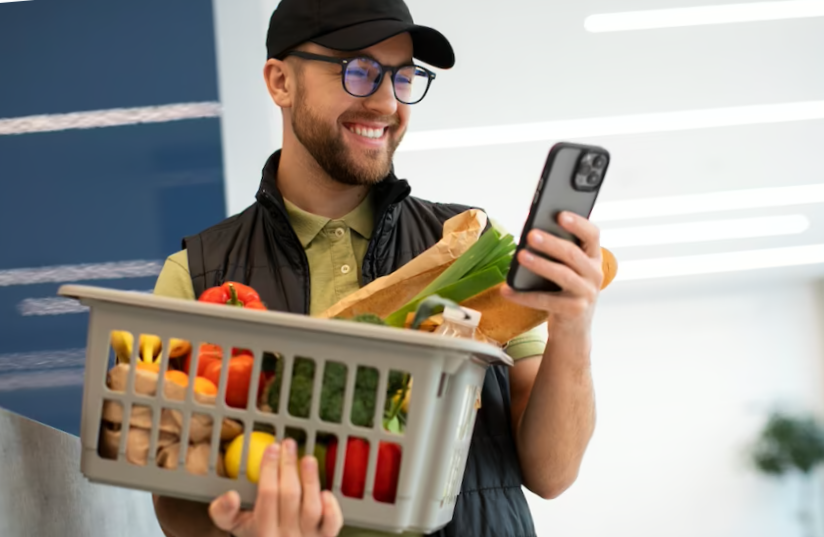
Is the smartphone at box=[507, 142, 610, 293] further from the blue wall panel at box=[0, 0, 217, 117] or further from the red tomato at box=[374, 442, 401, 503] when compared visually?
the blue wall panel at box=[0, 0, 217, 117]

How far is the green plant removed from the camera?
22.7ft

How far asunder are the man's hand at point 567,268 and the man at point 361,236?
2.5 inches

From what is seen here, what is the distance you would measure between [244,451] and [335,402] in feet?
0.36

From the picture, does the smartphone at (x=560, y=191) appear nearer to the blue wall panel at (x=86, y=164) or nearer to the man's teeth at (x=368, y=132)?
the man's teeth at (x=368, y=132)

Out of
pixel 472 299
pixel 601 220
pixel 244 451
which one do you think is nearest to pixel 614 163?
pixel 601 220

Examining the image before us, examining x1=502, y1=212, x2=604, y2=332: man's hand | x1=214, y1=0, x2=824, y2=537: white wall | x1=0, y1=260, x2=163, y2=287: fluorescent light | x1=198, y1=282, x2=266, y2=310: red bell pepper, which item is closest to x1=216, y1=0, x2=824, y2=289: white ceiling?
x1=214, y1=0, x2=824, y2=537: white wall

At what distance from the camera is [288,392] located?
1.03 meters

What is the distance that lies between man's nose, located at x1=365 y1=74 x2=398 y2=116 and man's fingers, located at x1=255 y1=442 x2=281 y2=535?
71 cm

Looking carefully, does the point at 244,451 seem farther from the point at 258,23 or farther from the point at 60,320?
the point at 258,23

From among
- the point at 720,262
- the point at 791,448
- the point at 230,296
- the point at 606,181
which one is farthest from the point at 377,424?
the point at 791,448

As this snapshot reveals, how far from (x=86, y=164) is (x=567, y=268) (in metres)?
2.24

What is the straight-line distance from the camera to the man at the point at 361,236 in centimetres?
140

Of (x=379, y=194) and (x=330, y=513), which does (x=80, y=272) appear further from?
(x=330, y=513)

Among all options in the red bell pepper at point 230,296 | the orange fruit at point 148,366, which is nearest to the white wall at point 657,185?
the red bell pepper at point 230,296
